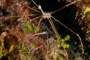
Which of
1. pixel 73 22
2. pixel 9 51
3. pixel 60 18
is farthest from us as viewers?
pixel 60 18

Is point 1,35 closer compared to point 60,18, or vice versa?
point 1,35

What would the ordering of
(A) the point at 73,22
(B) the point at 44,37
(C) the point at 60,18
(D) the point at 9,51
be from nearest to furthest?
1. (D) the point at 9,51
2. (A) the point at 73,22
3. (B) the point at 44,37
4. (C) the point at 60,18

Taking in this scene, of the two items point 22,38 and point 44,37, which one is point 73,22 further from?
point 22,38

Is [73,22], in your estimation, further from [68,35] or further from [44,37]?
[44,37]

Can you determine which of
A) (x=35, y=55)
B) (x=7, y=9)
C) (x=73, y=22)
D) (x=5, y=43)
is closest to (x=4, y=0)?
(x=7, y=9)

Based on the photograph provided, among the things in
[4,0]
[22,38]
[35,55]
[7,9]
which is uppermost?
[4,0]

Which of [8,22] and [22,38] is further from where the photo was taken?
[8,22]

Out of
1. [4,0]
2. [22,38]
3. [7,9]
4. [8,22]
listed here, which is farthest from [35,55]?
[4,0]

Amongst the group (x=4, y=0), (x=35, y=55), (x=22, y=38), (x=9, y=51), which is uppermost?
(x=4, y=0)

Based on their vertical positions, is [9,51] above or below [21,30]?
below

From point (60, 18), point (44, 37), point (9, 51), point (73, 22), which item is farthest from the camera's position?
point (60, 18)
